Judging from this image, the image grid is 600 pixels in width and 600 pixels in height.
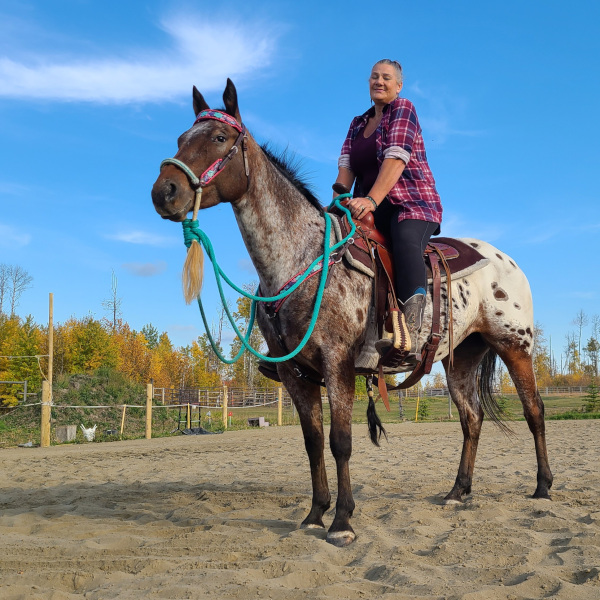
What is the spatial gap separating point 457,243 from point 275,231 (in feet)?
7.07

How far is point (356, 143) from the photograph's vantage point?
16.3 feet

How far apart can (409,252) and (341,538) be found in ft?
6.93

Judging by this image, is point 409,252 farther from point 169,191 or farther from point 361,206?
point 169,191

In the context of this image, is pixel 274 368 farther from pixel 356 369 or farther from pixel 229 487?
pixel 229 487

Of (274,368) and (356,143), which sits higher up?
(356,143)

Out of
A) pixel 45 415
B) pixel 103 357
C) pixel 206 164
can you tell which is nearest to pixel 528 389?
pixel 206 164

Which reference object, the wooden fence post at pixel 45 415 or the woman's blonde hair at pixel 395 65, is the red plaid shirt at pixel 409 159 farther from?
the wooden fence post at pixel 45 415

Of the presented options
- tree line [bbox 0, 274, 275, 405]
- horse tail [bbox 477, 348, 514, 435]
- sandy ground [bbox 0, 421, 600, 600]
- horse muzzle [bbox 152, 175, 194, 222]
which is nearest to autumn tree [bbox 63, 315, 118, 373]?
tree line [bbox 0, 274, 275, 405]

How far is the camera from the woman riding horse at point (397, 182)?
436 cm

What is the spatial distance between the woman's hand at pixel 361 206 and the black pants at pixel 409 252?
14.1 inches

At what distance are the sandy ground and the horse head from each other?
2131 millimetres

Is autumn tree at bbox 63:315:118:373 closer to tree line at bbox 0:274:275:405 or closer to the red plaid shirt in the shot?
tree line at bbox 0:274:275:405

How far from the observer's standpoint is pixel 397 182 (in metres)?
4.79

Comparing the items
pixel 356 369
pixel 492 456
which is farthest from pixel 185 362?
pixel 356 369
